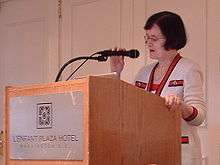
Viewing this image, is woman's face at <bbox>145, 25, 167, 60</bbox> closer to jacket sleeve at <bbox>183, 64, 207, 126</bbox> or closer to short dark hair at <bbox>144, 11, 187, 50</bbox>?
short dark hair at <bbox>144, 11, 187, 50</bbox>

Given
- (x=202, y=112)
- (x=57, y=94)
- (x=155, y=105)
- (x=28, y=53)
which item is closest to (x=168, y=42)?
(x=202, y=112)

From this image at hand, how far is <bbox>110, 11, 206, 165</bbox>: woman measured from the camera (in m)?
1.56

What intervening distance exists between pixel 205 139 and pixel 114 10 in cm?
109

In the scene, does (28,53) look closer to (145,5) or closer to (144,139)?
(145,5)

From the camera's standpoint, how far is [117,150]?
1.15m

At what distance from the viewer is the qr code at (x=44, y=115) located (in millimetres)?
1186

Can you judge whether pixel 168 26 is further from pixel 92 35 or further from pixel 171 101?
pixel 92 35

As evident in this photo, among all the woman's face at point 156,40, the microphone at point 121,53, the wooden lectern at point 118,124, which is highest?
the woman's face at point 156,40

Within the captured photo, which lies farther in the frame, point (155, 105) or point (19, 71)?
point (19, 71)

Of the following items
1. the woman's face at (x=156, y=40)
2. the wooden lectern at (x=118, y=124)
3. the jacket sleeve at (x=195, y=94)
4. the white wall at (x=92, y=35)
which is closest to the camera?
the wooden lectern at (x=118, y=124)

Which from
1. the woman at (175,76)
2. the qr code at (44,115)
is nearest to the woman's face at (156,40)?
the woman at (175,76)

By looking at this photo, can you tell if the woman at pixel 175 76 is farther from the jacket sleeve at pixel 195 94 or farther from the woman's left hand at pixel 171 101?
the woman's left hand at pixel 171 101

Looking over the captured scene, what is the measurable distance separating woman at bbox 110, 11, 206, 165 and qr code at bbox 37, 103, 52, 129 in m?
0.45

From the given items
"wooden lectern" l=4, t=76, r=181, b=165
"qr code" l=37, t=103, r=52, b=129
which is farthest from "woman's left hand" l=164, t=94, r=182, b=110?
"qr code" l=37, t=103, r=52, b=129
